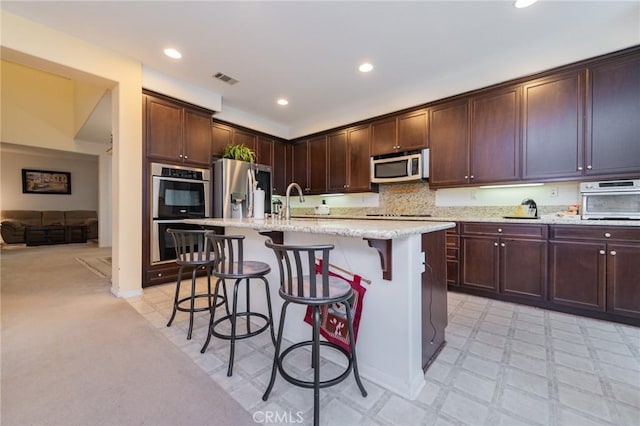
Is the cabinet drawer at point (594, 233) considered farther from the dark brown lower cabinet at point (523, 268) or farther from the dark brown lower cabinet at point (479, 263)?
the dark brown lower cabinet at point (479, 263)

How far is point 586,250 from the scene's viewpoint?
2.41 meters

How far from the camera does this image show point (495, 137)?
3068 millimetres

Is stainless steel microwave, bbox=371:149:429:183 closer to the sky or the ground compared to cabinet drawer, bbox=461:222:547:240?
closer to the sky

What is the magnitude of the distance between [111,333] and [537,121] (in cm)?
453

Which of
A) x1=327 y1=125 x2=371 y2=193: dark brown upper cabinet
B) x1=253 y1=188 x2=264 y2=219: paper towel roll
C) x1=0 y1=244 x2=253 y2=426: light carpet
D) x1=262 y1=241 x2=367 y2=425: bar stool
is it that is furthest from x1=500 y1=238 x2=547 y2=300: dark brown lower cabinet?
x1=0 y1=244 x2=253 y2=426: light carpet

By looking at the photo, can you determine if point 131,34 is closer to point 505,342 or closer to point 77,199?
point 505,342

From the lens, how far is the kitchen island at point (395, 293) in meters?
1.40

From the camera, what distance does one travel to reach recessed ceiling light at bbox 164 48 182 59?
2.84 m

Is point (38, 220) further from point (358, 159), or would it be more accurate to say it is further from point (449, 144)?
point (449, 144)

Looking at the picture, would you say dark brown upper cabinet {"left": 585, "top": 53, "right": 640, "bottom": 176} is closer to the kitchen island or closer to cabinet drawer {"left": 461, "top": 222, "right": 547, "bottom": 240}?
cabinet drawer {"left": 461, "top": 222, "right": 547, "bottom": 240}

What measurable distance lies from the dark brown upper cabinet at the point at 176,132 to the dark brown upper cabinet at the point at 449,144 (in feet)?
10.5

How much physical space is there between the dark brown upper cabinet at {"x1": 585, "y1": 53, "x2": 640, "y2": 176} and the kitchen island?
1.99 meters

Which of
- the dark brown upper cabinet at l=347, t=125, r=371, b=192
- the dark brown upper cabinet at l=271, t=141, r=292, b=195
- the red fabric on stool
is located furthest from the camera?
the dark brown upper cabinet at l=271, t=141, r=292, b=195

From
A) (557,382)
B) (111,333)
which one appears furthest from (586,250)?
(111,333)
